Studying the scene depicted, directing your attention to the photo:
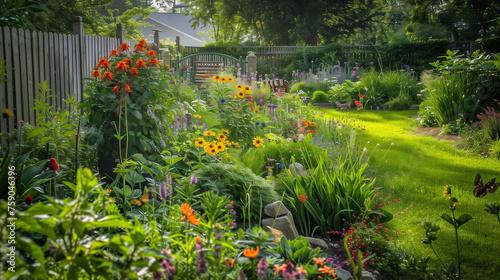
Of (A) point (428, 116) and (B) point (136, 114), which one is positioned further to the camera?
(A) point (428, 116)

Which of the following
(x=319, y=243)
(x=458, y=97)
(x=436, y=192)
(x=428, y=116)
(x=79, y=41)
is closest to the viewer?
(x=319, y=243)

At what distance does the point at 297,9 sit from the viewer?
21.9m

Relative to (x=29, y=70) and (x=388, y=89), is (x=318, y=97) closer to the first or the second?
(x=388, y=89)

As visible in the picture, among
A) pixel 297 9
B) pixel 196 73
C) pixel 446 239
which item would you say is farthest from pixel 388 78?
pixel 297 9

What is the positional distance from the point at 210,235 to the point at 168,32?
34.4 meters

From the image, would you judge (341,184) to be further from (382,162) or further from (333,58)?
(333,58)

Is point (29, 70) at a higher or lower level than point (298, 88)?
lower

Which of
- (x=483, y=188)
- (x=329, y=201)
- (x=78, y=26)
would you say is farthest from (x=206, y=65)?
(x=483, y=188)

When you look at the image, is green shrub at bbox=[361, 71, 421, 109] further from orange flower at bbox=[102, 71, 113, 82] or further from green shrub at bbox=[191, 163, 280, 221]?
orange flower at bbox=[102, 71, 113, 82]

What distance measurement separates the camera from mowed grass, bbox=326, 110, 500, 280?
9.12ft

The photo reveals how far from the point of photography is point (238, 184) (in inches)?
106

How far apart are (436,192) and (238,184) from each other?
7.67ft

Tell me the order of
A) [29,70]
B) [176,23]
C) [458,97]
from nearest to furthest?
1. [29,70]
2. [458,97]
3. [176,23]

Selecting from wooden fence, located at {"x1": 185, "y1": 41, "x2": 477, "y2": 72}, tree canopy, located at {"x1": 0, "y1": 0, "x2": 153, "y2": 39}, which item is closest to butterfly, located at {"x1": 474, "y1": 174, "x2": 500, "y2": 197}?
tree canopy, located at {"x1": 0, "y1": 0, "x2": 153, "y2": 39}
